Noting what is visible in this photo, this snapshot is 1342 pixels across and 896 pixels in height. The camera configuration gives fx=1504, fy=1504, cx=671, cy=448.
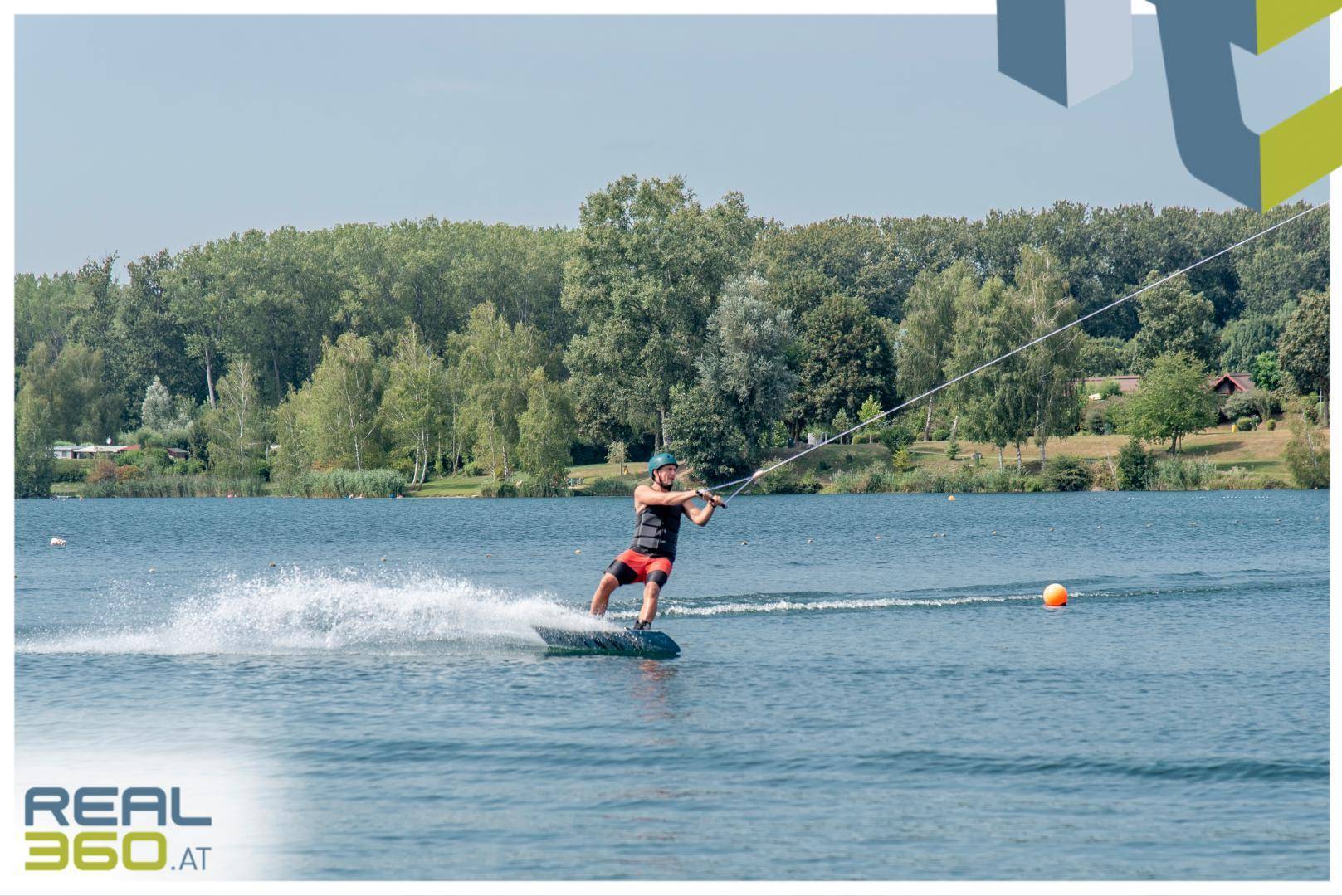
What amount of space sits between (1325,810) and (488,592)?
14332 millimetres

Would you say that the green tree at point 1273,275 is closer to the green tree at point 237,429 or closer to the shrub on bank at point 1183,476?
the shrub on bank at point 1183,476

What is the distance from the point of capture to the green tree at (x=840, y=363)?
79.2 metres

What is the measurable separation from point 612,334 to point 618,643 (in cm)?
5345

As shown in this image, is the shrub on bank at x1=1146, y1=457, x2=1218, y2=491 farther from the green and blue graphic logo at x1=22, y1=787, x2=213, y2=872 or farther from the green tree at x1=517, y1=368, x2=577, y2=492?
the green and blue graphic logo at x1=22, y1=787, x2=213, y2=872

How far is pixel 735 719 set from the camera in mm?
13562

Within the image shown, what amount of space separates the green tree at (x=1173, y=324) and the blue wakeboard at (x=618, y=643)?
72.3 metres

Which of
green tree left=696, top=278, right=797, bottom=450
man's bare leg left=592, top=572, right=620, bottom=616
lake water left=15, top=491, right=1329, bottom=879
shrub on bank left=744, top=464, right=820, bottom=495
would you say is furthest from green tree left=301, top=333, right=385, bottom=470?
man's bare leg left=592, top=572, right=620, bottom=616

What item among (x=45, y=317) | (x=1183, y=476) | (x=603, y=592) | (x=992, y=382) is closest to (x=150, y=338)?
(x=45, y=317)

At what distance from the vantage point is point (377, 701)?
47.6ft

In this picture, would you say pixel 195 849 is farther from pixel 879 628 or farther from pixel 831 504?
pixel 831 504

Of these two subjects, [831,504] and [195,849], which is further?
[831,504]

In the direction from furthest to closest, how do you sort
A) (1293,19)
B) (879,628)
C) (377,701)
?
(879,628)
(377,701)
(1293,19)

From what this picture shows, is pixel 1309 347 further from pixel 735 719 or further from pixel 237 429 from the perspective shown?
pixel 735 719

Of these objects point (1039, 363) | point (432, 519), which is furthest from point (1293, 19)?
point (1039, 363)
